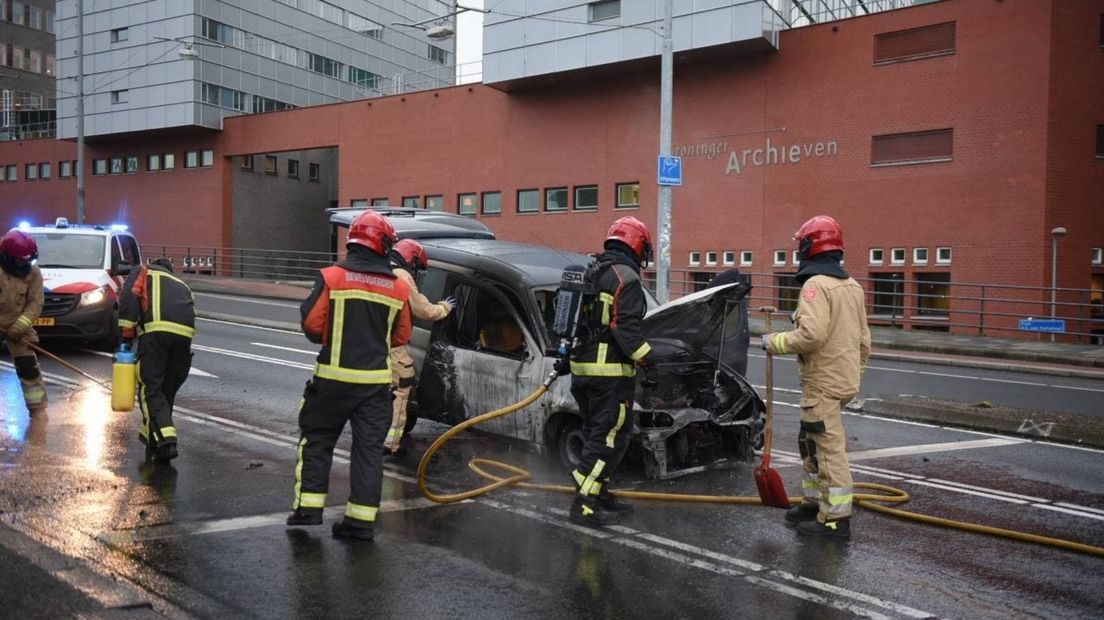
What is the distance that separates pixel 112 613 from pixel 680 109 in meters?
26.5

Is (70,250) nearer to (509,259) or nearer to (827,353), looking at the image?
(509,259)

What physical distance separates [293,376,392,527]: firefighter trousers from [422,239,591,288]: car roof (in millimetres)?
2345

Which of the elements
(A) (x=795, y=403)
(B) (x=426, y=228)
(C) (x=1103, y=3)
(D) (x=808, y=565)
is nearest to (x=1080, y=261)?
(C) (x=1103, y=3)

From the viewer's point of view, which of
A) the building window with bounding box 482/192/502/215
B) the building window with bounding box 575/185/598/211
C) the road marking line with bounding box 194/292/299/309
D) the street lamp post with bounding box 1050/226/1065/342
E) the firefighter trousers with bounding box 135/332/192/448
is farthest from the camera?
the building window with bounding box 482/192/502/215

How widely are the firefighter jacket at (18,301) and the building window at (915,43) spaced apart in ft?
70.8

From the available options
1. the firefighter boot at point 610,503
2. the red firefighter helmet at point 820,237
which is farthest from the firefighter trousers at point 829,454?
the firefighter boot at point 610,503

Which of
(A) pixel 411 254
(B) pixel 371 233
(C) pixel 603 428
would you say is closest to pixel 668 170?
(A) pixel 411 254

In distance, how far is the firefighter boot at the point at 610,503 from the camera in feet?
20.4

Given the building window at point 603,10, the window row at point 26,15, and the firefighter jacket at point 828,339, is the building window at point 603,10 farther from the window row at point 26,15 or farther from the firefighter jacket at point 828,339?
the window row at point 26,15

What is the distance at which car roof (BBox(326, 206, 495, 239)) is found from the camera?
396 inches

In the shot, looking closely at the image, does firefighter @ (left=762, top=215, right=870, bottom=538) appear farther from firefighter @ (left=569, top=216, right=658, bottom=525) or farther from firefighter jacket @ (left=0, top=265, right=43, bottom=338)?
firefighter jacket @ (left=0, top=265, right=43, bottom=338)

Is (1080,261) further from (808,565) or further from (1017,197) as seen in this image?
(808,565)

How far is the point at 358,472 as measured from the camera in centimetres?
571

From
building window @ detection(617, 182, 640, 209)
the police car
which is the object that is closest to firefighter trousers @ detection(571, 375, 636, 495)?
the police car
